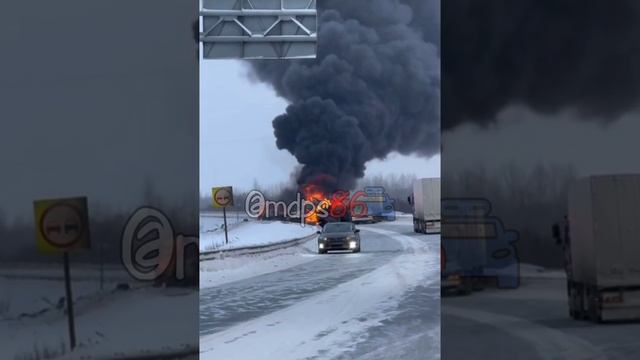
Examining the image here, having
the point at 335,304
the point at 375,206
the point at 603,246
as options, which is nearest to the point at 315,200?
the point at 375,206

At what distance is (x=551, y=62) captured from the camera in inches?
72.6

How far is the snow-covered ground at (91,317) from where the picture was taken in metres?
1.76

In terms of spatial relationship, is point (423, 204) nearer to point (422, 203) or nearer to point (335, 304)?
point (422, 203)

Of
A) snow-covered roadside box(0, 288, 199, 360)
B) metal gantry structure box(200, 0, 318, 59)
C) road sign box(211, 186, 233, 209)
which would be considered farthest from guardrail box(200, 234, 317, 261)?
snow-covered roadside box(0, 288, 199, 360)

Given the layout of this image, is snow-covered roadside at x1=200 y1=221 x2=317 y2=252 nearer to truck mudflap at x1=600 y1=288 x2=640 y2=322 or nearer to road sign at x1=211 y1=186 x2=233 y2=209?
road sign at x1=211 y1=186 x2=233 y2=209

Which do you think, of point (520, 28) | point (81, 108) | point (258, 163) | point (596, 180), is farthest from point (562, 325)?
point (258, 163)

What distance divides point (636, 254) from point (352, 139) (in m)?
8.24

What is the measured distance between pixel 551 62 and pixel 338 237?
25.2 ft

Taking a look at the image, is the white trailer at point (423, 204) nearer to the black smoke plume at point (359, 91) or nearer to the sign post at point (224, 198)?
the black smoke plume at point (359, 91)

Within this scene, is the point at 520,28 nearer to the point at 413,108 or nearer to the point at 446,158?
the point at 446,158

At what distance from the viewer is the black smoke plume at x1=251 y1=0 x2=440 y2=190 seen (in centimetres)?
954

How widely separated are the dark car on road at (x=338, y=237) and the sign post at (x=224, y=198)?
4.42ft

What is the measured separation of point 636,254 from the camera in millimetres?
1758

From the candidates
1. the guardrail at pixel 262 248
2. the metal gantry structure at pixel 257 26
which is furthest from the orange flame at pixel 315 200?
the metal gantry structure at pixel 257 26
